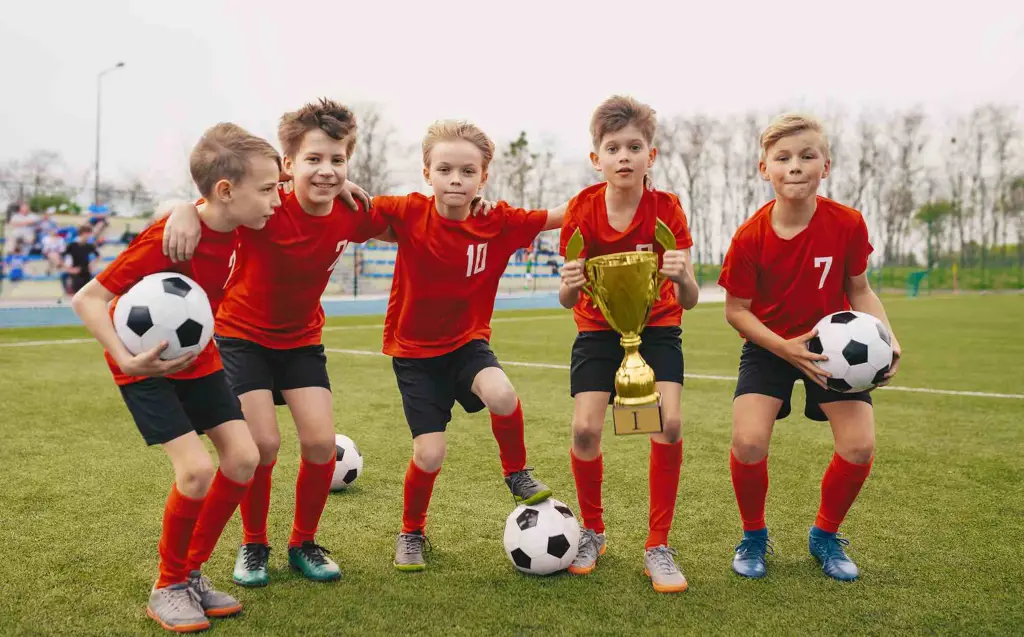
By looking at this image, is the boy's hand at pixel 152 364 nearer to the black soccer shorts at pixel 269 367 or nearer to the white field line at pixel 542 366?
the black soccer shorts at pixel 269 367

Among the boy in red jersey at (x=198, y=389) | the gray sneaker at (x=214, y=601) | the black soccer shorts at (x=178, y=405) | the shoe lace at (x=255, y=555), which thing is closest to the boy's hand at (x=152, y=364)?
the boy in red jersey at (x=198, y=389)

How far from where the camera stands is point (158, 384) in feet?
9.97

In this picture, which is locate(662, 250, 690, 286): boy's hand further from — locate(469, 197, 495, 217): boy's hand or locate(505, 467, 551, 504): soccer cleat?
locate(505, 467, 551, 504): soccer cleat

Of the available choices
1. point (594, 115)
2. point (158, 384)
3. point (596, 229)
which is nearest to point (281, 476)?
point (158, 384)

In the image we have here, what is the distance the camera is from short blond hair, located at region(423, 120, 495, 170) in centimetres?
379

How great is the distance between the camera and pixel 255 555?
11.6 ft

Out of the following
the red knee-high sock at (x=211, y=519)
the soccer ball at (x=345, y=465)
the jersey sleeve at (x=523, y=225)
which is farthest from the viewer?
the soccer ball at (x=345, y=465)

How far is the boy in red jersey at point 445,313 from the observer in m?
3.78

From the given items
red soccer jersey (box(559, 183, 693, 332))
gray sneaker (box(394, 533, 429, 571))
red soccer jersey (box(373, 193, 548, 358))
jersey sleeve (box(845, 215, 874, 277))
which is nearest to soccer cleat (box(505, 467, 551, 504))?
gray sneaker (box(394, 533, 429, 571))

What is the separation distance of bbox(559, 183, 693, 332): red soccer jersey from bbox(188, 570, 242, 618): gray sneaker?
1.93 meters

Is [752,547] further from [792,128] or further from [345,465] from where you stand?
[345,465]

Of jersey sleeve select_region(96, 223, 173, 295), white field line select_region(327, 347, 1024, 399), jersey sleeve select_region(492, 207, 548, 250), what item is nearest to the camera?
jersey sleeve select_region(96, 223, 173, 295)

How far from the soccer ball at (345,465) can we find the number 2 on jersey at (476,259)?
1465mm

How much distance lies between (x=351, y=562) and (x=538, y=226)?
5.94 ft
